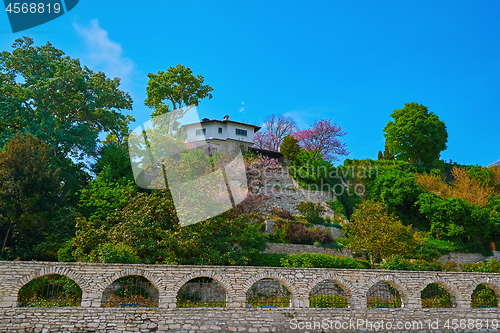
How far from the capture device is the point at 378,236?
1878 cm

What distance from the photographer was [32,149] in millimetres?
18234

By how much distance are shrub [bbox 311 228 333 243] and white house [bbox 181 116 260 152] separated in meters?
15.0

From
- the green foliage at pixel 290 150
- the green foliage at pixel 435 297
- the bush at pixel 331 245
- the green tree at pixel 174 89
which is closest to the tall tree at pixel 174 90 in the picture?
the green tree at pixel 174 89

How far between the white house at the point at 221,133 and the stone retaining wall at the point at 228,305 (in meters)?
24.7

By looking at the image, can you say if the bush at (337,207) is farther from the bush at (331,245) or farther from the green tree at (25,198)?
the green tree at (25,198)

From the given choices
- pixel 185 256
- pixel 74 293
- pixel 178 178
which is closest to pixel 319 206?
pixel 178 178

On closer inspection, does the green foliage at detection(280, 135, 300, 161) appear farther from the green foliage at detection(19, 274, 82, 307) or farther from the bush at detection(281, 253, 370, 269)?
the green foliage at detection(19, 274, 82, 307)

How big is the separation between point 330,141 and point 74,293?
3500 centimetres

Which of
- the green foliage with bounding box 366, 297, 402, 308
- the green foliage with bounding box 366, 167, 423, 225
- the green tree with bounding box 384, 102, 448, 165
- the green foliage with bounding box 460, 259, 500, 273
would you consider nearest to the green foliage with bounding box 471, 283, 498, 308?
the green foliage with bounding box 460, 259, 500, 273

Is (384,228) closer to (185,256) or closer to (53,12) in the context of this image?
(185,256)

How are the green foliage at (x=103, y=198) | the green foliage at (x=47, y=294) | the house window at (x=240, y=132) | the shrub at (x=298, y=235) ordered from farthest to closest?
the house window at (x=240, y=132), the shrub at (x=298, y=235), the green foliage at (x=103, y=198), the green foliage at (x=47, y=294)

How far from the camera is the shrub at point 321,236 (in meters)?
22.5

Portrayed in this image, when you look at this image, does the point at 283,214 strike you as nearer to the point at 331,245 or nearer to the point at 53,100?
the point at 331,245

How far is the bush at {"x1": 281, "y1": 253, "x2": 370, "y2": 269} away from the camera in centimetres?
1745
